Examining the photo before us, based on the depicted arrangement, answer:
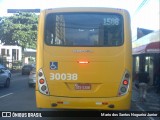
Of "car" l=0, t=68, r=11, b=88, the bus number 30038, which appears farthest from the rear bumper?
"car" l=0, t=68, r=11, b=88

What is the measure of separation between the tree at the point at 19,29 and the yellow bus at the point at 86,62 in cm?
3130

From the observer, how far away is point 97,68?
26.7 feet

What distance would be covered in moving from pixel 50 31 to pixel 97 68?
1499mm

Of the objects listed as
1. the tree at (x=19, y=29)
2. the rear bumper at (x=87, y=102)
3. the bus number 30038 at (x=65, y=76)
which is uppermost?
the tree at (x=19, y=29)

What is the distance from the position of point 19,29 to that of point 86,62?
34385mm

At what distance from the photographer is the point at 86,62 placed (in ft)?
26.7

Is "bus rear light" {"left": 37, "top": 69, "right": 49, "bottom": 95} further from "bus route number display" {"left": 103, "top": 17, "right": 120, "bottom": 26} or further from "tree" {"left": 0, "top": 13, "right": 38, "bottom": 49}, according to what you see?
"tree" {"left": 0, "top": 13, "right": 38, "bottom": 49}

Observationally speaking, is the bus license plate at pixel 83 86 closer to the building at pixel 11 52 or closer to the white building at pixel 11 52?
the building at pixel 11 52

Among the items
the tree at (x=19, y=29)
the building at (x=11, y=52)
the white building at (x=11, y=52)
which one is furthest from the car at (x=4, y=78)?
the white building at (x=11, y=52)

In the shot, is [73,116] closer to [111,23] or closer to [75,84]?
[75,84]

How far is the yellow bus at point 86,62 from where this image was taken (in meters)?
8.06

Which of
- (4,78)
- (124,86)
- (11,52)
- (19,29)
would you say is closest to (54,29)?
(124,86)

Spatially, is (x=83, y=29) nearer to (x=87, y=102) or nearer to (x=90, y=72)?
(x=90, y=72)

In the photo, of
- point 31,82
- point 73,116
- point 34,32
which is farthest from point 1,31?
point 73,116
